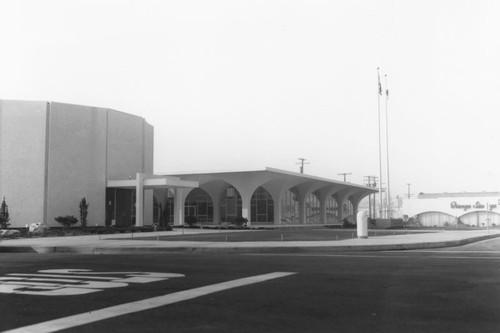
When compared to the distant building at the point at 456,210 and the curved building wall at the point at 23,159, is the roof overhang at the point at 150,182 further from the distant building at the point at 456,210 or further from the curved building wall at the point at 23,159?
the distant building at the point at 456,210

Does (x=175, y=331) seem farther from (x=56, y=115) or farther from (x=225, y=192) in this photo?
(x=225, y=192)

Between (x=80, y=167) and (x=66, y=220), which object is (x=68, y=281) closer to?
(x=66, y=220)

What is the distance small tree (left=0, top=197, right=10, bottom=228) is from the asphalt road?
25.0 meters

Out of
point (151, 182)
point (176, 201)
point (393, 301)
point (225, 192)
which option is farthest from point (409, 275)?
point (225, 192)

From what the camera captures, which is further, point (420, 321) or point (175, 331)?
point (420, 321)

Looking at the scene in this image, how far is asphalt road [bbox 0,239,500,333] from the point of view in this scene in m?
5.80

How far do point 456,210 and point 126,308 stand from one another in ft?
304

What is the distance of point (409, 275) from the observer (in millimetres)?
10414

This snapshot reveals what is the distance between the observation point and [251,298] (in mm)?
7516

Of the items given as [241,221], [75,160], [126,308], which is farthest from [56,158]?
[126,308]

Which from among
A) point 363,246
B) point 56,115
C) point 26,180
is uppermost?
point 56,115

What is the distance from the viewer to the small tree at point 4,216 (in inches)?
1359

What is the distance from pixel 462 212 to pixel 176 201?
194ft

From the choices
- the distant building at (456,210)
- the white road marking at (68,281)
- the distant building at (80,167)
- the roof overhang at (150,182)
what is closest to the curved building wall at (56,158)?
the distant building at (80,167)
